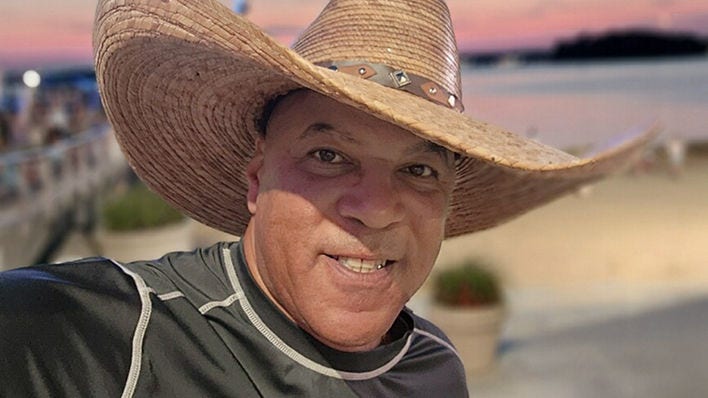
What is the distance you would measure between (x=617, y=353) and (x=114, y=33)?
359 centimetres

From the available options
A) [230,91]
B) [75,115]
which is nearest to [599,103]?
[75,115]

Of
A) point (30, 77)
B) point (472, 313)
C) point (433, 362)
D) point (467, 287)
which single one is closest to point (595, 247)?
point (467, 287)

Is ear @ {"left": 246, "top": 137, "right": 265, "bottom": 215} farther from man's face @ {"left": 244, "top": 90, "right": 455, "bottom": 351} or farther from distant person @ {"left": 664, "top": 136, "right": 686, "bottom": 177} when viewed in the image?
distant person @ {"left": 664, "top": 136, "right": 686, "bottom": 177}

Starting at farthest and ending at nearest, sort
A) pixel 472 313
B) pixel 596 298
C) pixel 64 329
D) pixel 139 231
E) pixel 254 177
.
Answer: pixel 139 231, pixel 596 298, pixel 472 313, pixel 254 177, pixel 64 329

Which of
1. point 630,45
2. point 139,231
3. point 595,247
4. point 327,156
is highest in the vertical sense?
point 630,45

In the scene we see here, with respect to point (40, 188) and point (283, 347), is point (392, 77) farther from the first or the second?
point (40, 188)

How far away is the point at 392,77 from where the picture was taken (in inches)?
35.6

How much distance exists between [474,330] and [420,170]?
286 cm

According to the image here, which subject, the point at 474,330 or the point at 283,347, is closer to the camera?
the point at 283,347

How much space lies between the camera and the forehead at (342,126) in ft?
2.84

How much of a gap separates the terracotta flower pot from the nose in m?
2.85

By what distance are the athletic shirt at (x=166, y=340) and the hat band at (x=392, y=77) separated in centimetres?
29

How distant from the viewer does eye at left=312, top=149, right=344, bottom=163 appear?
879 millimetres

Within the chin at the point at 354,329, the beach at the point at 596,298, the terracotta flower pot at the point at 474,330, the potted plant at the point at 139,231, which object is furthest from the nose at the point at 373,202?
the potted plant at the point at 139,231
